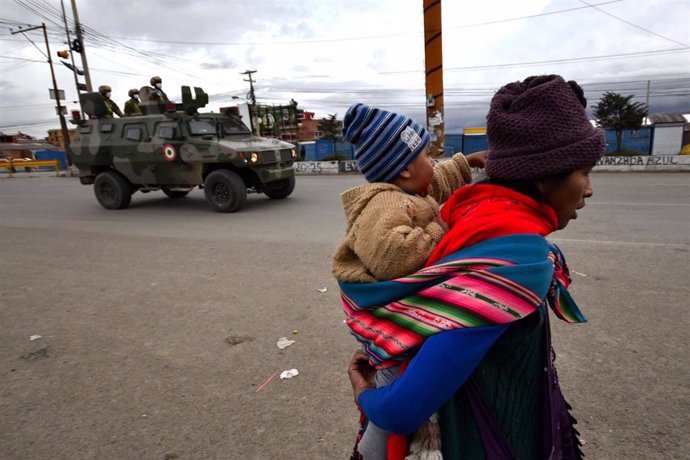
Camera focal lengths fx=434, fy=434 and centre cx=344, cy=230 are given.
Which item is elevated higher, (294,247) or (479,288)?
(479,288)

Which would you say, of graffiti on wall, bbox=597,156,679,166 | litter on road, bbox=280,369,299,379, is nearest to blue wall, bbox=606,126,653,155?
graffiti on wall, bbox=597,156,679,166

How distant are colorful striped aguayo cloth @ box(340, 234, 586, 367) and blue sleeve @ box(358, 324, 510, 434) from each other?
0.02 metres

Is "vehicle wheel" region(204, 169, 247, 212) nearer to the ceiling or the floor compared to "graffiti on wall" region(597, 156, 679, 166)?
nearer to the ceiling

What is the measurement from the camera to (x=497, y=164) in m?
0.89

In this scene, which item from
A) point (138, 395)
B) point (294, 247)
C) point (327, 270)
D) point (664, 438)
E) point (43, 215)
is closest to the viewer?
point (664, 438)

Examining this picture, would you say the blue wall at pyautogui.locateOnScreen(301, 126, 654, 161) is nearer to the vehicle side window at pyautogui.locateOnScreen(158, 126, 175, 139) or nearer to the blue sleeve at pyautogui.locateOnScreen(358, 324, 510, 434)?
the vehicle side window at pyautogui.locateOnScreen(158, 126, 175, 139)

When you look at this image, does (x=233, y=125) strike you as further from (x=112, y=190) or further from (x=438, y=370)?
(x=438, y=370)

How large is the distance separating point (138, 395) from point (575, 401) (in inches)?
92.6

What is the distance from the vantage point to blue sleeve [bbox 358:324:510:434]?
2.49 feet

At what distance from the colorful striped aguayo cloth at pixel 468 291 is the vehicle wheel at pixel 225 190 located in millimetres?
7648

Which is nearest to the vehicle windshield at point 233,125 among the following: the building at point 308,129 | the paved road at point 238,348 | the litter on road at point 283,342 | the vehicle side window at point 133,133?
the vehicle side window at point 133,133

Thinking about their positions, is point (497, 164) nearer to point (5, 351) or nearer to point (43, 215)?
point (5, 351)

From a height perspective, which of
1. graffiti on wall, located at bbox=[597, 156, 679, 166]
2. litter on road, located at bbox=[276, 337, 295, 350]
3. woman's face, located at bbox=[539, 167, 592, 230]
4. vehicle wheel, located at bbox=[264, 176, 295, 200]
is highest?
woman's face, located at bbox=[539, 167, 592, 230]

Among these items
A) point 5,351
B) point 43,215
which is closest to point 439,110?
point 5,351
